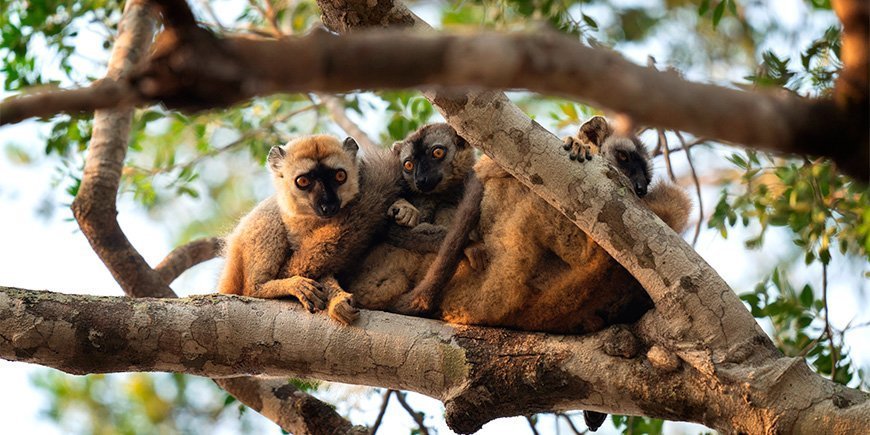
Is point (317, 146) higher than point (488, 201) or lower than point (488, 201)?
higher

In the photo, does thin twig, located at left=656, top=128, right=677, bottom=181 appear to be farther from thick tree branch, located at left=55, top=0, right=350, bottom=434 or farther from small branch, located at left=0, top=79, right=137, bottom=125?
small branch, located at left=0, top=79, right=137, bottom=125

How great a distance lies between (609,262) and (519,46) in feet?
8.53

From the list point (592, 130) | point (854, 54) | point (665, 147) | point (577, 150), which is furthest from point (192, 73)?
point (665, 147)

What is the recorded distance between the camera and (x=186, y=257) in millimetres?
7246

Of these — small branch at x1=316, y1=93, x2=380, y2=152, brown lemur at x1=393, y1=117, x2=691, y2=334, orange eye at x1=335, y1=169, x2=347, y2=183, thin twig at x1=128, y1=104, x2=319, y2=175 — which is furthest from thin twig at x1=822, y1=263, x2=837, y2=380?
thin twig at x1=128, y1=104, x2=319, y2=175

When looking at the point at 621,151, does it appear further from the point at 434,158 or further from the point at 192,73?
the point at 192,73

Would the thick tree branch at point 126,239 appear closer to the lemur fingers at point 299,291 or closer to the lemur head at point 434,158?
the lemur fingers at point 299,291

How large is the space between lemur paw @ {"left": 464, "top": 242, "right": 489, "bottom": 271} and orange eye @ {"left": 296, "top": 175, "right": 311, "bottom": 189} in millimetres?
1684

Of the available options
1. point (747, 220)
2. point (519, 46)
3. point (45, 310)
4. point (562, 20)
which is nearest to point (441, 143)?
point (562, 20)

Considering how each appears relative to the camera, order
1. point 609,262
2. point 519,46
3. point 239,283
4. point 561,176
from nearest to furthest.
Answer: point 519,46, point 561,176, point 609,262, point 239,283

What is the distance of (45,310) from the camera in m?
4.57

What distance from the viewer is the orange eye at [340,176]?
6.13m

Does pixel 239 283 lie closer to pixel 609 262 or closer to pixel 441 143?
pixel 441 143

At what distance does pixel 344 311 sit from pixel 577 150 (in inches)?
57.6
